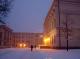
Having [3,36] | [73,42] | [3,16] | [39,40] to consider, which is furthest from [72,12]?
[39,40]

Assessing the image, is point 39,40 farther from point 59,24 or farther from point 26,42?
point 59,24

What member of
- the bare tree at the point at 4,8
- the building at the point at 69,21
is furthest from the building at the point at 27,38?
the bare tree at the point at 4,8

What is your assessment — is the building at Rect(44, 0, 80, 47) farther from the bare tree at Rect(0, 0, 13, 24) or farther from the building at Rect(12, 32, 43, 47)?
the building at Rect(12, 32, 43, 47)

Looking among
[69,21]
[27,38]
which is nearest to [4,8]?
[69,21]

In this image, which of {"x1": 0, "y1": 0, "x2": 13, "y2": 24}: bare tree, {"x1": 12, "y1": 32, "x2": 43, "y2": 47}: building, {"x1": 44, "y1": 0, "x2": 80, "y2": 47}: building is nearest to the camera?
{"x1": 0, "y1": 0, "x2": 13, "y2": 24}: bare tree

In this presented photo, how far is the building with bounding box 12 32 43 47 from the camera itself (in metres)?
124

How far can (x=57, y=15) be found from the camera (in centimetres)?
5912

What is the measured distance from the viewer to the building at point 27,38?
4888 inches

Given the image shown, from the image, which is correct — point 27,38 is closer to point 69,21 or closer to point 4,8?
point 69,21

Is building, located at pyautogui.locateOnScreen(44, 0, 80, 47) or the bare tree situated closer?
the bare tree

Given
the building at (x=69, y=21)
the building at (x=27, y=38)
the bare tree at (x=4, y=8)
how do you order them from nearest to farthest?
the bare tree at (x=4, y=8) < the building at (x=69, y=21) < the building at (x=27, y=38)

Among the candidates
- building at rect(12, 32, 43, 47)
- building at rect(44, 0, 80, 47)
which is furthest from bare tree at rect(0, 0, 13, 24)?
building at rect(12, 32, 43, 47)

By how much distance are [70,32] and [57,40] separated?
11.6 ft

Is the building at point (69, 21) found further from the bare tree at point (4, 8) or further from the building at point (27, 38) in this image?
the building at point (27, 38)
